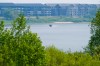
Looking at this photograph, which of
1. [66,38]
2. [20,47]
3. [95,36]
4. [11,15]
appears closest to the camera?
[20,47]

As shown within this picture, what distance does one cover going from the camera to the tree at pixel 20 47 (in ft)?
49.7

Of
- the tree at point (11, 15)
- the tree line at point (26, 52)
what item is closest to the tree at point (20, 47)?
the tree line at point (26, 52)

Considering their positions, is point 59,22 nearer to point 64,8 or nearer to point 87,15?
point 87,15

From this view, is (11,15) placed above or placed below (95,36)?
below

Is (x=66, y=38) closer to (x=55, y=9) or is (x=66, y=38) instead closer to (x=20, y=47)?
(x=20, y=47)

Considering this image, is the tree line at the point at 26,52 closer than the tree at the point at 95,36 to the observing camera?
Yes

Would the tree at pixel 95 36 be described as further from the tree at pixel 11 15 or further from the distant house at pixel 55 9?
the distant house at pixel 55 9

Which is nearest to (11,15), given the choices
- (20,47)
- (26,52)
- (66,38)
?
(66,38)

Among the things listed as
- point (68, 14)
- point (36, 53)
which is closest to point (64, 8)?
point (68, 14)

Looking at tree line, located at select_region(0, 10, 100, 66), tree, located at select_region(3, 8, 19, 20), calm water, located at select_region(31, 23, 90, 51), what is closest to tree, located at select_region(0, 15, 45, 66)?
tree line, located at select_region(0, 10, 100, 66)

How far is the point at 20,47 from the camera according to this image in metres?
15.8

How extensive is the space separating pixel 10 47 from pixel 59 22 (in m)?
91.4

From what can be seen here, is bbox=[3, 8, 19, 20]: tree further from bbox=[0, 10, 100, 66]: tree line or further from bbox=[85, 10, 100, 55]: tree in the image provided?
bbox=[0, 10, 100, 66]: tree line

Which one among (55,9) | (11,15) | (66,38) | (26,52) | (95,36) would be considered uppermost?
(26,52)
